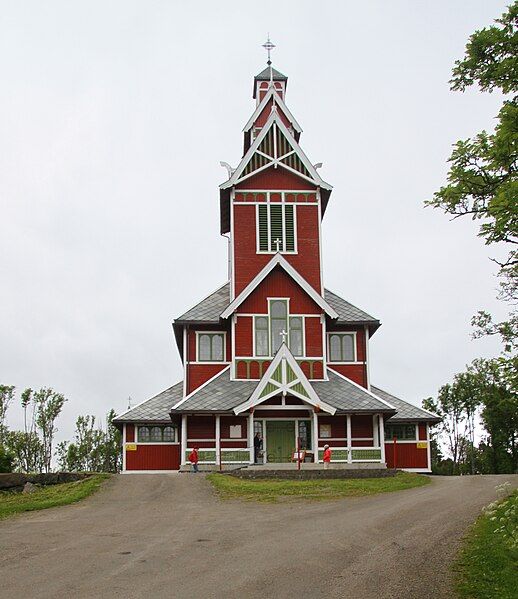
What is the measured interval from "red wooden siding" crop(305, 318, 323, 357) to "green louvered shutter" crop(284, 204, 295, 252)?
3758 mm

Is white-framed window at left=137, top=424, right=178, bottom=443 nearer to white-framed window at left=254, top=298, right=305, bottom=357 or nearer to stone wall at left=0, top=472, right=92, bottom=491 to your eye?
white-framed window at left=254, top=298, right=305, bottom=357

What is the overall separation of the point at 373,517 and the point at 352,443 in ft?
56.7

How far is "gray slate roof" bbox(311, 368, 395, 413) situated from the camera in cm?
3538

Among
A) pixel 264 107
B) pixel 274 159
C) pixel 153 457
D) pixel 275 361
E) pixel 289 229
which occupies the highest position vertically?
pixel 264 107

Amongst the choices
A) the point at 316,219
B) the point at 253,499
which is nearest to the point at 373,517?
the point at 253,499

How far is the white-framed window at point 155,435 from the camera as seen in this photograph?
126ft

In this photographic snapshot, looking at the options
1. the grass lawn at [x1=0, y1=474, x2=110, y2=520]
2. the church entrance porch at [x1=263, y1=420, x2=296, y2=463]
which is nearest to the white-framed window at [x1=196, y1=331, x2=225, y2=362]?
the church entrance porch at [x1=263, y1=420, x2=296, y2=463]

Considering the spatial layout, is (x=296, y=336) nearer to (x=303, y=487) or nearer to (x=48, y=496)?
(x=303, y=487)

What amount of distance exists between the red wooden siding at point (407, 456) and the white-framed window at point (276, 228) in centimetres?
1028

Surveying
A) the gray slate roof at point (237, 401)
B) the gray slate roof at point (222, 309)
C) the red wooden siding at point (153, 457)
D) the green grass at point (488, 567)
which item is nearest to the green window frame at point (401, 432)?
the gray slate roof at point (237, 401)

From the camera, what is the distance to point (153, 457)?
38312mm

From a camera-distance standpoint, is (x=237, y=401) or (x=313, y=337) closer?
(x=237, y=401)

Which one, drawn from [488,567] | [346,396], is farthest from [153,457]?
[488,567]

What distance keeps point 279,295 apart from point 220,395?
547 centimetres
